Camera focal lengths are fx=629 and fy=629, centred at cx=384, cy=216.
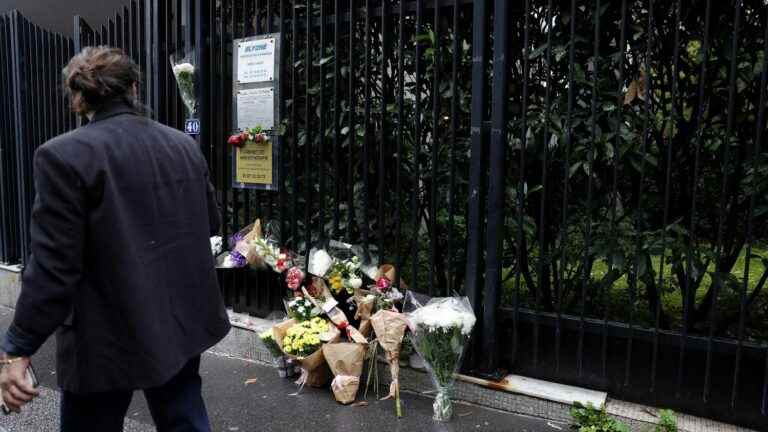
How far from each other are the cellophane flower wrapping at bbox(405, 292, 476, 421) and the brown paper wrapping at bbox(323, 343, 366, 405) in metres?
0.40

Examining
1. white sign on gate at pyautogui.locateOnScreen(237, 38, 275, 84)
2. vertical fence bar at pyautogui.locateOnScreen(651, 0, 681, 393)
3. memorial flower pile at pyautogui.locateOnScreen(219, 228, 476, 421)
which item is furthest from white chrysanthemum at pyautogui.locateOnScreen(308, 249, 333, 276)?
vertical fence bar at pyautogui.locateOnScreen(651, 0, 681, 393)

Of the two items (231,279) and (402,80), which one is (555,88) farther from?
(231,279)

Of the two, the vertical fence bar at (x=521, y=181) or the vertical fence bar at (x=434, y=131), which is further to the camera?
the vertical fence bar at (x=434, y=131)

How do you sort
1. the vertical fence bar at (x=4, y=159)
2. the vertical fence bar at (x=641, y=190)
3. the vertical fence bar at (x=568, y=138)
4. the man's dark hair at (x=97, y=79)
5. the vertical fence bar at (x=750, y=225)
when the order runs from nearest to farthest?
the man's dark hair at (x=97, y=79) < the vertical fence bar at (x=750, y=225) < the vertical fence bar at (x=641, y=190) < the vertical fence bar at (x=568, y=138) < the vertical fence bar at (x=4, y=159)

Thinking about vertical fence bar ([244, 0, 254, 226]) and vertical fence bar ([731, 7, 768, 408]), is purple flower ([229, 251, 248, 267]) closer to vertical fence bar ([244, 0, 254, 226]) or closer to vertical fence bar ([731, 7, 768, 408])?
vertical fence bar ([244, 0, 254, 226])

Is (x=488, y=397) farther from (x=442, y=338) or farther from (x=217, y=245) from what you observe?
(x=217, y=245)

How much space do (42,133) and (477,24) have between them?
4709 mm

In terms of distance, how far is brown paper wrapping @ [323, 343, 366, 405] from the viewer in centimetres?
358

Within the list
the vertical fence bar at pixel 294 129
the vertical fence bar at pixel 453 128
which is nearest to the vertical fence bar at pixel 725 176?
the vertical fence bar at pixel 453 128

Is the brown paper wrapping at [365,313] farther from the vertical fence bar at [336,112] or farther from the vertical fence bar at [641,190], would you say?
the vertical fence bar at [641,190]

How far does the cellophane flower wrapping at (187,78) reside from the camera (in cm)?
460

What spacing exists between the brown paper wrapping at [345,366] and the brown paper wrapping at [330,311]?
0.09 m

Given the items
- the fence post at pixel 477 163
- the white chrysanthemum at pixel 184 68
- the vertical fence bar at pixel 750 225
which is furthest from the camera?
the white chrysanthemum at pixel 184 68

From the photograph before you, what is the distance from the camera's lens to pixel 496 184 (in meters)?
3.41
